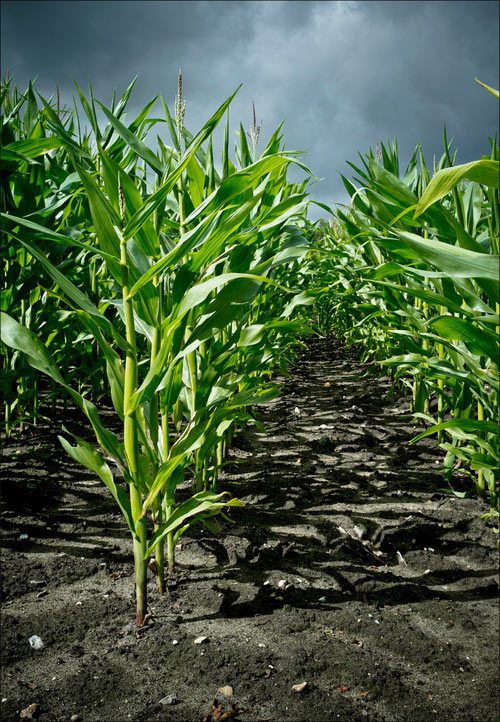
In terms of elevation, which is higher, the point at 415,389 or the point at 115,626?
the point at 415,389

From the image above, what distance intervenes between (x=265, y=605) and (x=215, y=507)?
31cm

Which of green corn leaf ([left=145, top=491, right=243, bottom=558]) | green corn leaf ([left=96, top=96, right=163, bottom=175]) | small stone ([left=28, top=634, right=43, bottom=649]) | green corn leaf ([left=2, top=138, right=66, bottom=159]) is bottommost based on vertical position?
small stone ([left=28, top=634, right=43, bottom=649])

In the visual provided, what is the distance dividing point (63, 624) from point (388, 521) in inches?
41.6

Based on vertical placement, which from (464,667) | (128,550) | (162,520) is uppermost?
(162,520)

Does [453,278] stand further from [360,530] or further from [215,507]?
[360,530]

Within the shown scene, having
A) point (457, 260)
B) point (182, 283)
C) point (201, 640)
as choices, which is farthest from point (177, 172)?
point (201, 640)

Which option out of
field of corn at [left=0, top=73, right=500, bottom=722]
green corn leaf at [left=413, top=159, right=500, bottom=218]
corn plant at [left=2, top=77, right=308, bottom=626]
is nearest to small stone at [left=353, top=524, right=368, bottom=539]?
field of corn at [left=0, top=73, right=500, bottom=722]

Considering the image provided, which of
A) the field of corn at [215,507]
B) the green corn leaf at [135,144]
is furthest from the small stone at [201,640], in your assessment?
the green corn leaf at [135,144]

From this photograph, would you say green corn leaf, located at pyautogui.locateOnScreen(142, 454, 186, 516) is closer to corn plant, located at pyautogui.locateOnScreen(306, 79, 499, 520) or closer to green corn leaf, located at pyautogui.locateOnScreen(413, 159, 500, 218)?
corn plant, located at pyautogui.locateOnScreen(306, 79, 499, 520)

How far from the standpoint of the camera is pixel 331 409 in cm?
322

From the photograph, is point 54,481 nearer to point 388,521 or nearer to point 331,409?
point 388,521

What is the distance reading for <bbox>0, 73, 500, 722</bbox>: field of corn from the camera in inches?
37.0

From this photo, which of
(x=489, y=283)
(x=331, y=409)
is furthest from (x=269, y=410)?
(x=489, y=283)

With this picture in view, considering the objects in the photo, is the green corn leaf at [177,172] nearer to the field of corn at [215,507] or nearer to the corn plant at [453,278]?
the field of corn at [215,507]
